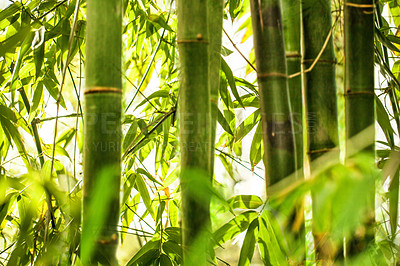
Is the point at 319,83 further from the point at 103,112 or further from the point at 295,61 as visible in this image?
the point at 103,112

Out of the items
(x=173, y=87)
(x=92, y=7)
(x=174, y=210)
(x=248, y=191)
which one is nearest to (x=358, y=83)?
(x=92, y=7)

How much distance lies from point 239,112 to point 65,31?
2.58ft

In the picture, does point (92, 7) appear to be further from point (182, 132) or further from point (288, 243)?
point (288, 243)

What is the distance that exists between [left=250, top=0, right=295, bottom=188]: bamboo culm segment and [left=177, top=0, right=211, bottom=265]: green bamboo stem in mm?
76

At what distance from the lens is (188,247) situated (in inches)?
18.7

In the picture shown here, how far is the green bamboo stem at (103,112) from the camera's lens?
0.45 m

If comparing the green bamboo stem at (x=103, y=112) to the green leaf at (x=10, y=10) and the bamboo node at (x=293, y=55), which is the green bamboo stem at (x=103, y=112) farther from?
the green leaf at (x=10, y=10)

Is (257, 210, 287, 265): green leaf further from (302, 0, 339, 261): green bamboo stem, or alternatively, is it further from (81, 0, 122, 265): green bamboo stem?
(81, 0, 122, 265): green bamboo stem

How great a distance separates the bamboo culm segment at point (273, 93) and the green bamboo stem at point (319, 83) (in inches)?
3.0

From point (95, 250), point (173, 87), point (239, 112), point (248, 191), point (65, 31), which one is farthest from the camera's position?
point (239, 112)

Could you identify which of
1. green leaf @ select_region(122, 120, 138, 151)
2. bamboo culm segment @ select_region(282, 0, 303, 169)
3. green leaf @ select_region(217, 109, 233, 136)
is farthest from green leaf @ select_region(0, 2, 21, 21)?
bamboo culm segment @ select_region(282, 0, 303, 169)

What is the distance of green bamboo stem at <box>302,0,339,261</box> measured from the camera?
59cm

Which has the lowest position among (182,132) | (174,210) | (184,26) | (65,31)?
(174,210)

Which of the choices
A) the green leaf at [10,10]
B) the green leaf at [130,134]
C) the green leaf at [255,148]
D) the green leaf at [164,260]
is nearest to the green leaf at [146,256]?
the green leaf at [164,260]
